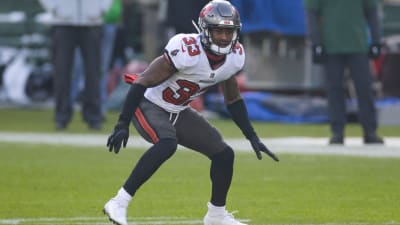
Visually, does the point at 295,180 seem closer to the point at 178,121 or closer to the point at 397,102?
the point at 178,121

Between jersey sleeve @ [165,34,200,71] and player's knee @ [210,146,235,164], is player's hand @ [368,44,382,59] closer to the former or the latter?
player's knee @ [210,146,235,164]

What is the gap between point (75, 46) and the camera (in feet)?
54.4

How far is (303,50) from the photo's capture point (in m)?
20.1

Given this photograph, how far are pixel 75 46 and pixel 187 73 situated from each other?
8555mm

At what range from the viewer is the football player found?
7980mm

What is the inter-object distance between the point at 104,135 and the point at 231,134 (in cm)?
159

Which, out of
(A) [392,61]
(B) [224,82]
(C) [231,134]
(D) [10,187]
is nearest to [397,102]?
(A) [392,61]

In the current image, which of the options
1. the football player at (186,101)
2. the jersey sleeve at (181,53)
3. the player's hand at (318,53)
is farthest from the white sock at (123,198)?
the player's hand at (318,53)

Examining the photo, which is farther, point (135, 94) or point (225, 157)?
point (225, 157)

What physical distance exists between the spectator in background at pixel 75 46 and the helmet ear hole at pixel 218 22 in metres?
8.16

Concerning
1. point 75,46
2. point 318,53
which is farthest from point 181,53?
point 75,46

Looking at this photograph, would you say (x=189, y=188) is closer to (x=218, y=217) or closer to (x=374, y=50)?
(x=218, y=217)

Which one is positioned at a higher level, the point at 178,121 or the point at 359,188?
the point at 178,121

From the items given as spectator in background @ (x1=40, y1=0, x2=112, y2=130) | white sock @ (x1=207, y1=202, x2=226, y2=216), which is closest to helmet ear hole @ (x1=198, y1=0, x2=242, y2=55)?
white sock @ (x1=207, y1=202, x2=226, y2=216)
